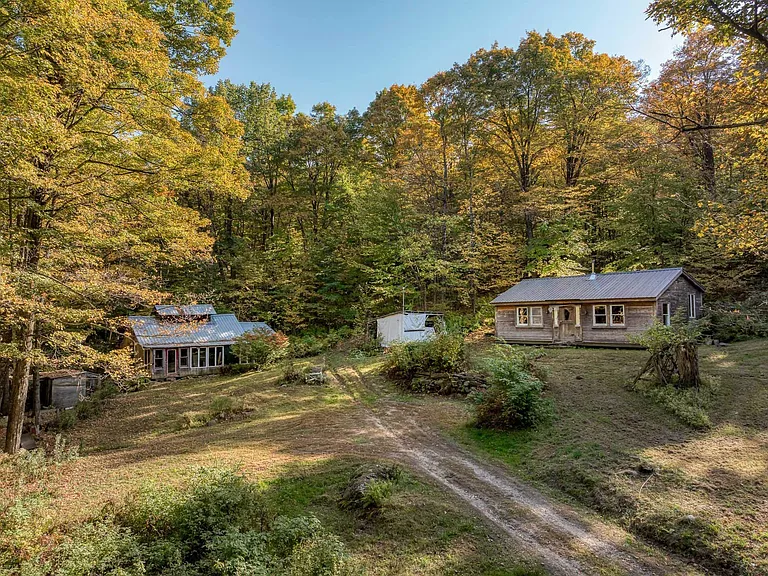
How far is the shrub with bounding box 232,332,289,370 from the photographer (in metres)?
21.2

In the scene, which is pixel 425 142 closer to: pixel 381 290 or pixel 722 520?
pixel 381 290

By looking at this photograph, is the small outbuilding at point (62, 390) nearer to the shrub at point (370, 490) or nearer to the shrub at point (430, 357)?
the shrub at point (430, 357)

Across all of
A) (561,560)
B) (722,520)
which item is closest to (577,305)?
(722,520)

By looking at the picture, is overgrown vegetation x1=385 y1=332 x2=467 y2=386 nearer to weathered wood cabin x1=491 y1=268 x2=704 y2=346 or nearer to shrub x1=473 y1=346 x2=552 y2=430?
Result: shrub x1=473 y1=346 x2=552 y2=430

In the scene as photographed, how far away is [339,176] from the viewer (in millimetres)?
31969

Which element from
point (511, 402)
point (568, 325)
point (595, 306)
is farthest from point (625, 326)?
point (511, 402)

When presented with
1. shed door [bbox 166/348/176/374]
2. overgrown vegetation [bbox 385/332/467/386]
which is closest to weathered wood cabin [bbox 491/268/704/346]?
overgrown vegetation [bbox 385/332/467/386]

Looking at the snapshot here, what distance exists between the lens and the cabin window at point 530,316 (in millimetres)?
19438

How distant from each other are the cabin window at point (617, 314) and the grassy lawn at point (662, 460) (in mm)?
5019

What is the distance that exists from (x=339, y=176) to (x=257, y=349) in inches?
669

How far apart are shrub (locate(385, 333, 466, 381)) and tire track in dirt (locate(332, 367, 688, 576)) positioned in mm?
4482

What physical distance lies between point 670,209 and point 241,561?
24.5m

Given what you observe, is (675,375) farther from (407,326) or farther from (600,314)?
(407,326)

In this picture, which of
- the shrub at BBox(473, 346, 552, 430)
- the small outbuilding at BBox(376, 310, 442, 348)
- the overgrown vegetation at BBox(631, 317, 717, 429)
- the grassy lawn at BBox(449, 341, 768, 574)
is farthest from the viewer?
the small outbuilding at BBox(376, 310, 442, 348)
